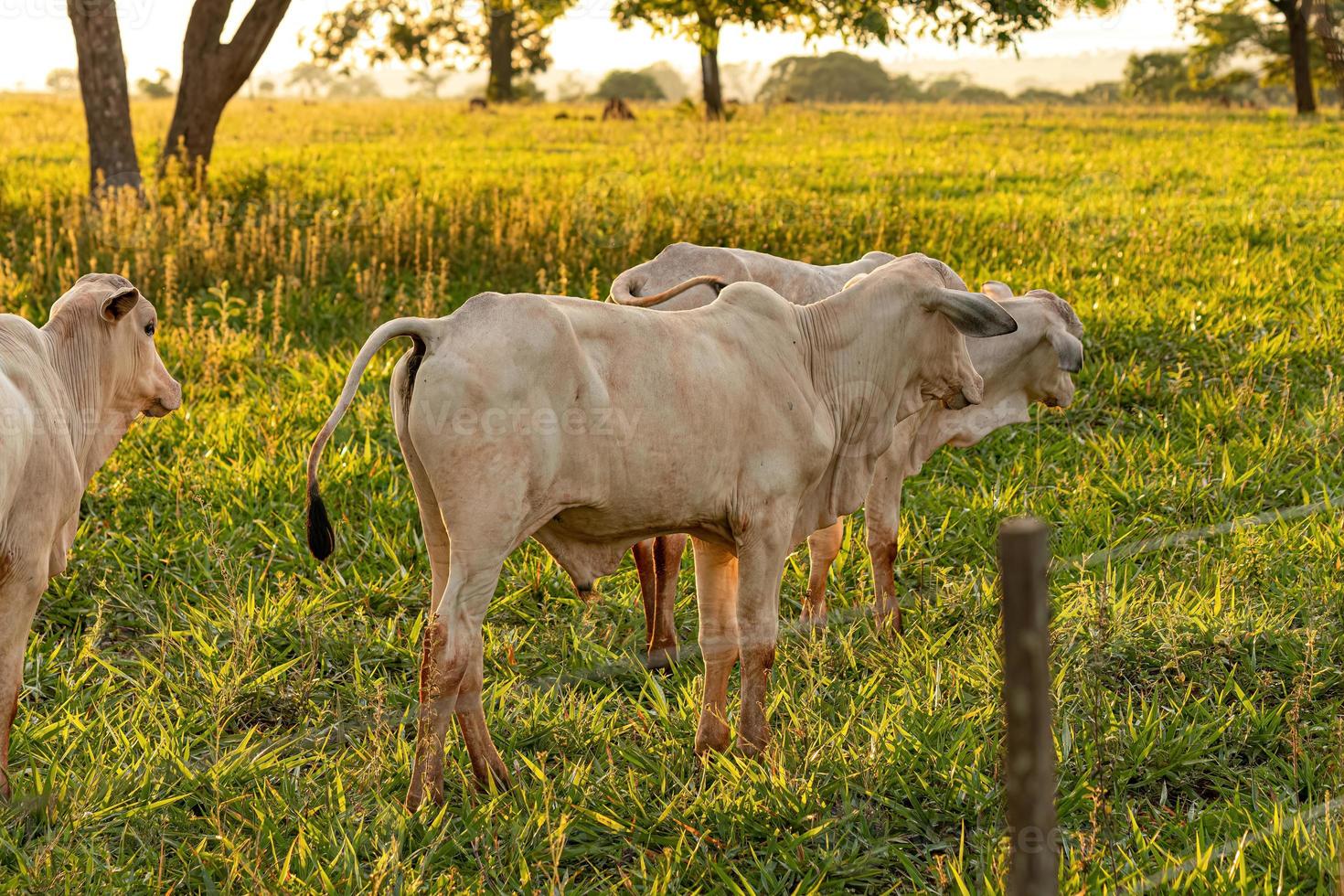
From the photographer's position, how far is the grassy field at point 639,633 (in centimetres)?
326

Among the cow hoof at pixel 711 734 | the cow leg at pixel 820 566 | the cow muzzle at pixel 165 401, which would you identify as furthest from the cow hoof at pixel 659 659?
the cow muzzle at pixel 165 401

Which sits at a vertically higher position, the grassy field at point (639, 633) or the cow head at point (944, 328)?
the cow head at point (944, 328)

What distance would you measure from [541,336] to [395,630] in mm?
1946

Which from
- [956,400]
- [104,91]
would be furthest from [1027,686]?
[104,91]

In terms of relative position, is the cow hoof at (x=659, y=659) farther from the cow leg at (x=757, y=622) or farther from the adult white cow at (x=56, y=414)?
Result: the adult white cow at (x=56, y=414)

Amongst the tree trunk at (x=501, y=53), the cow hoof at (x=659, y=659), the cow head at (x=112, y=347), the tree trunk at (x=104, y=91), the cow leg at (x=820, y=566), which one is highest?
the tree trunk at (x=501, y=53)

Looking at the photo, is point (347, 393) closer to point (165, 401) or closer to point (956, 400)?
point (165, 401)

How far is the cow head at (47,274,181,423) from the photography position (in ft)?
12.4

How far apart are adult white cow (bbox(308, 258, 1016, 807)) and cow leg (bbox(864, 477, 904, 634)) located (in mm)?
780

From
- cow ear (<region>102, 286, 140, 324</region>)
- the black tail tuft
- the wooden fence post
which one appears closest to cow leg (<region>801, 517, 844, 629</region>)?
the black tail tuft

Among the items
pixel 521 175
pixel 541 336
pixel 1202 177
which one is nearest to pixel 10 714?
pixel 541 336

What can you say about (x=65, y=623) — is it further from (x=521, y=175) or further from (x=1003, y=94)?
(x=1003, y=94)

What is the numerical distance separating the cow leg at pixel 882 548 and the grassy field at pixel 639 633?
0.11 metres

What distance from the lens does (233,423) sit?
613 cm
